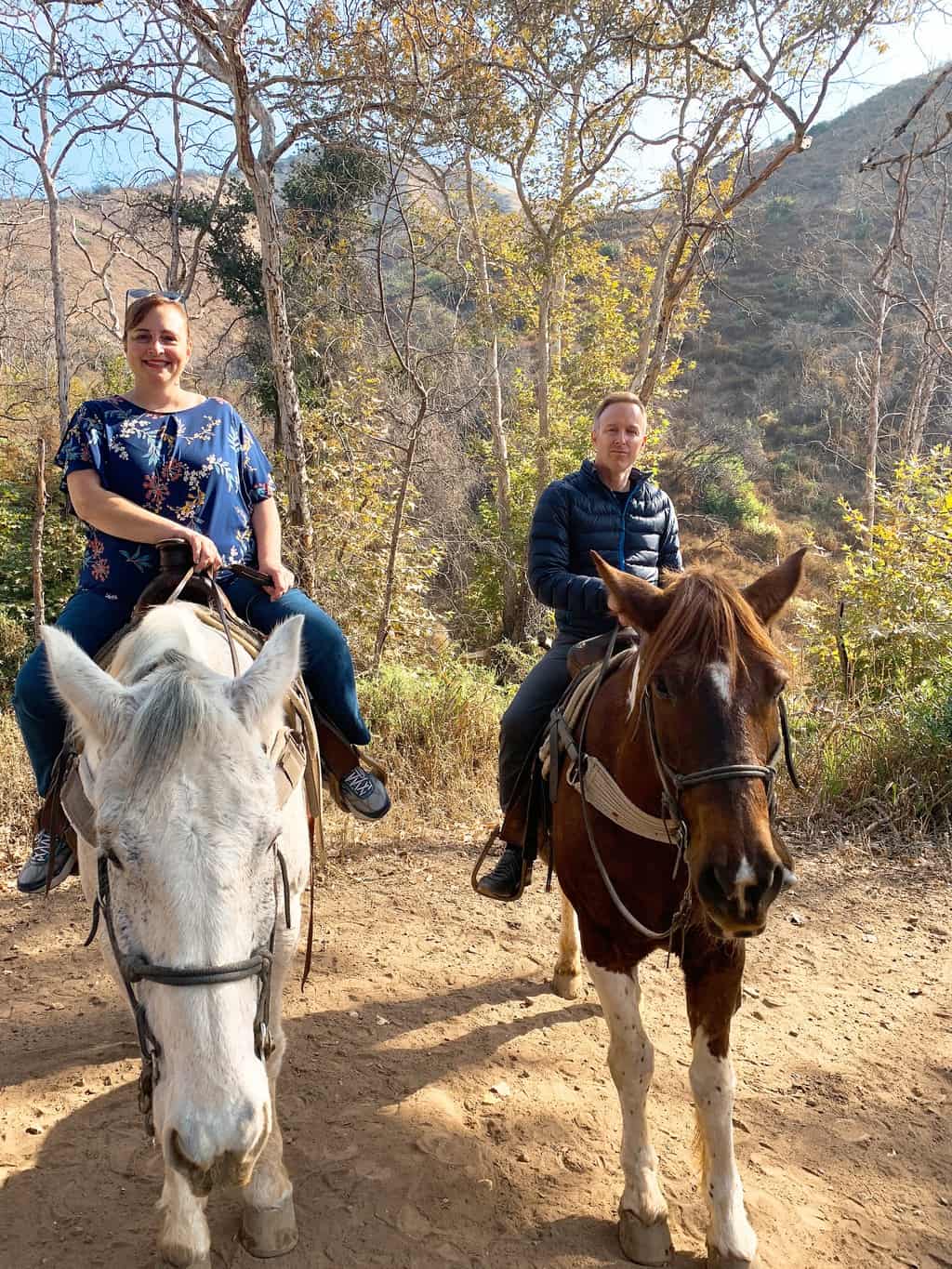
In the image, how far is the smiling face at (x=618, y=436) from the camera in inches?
134

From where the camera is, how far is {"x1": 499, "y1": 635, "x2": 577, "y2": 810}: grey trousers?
3.42 meters

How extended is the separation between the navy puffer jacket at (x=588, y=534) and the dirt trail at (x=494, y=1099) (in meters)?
2.08

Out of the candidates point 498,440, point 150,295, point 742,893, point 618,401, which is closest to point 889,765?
point 618,401

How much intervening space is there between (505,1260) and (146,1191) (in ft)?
4.31

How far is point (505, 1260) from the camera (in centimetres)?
235

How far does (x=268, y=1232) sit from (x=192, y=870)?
179 centimetres

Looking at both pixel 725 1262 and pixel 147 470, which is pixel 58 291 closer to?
pixel 147 470

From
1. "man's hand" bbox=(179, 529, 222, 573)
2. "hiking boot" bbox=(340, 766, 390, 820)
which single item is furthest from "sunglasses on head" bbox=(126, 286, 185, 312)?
"hiking boot" bbox=(340, 766, 390, 820)

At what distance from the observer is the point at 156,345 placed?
2770 mm

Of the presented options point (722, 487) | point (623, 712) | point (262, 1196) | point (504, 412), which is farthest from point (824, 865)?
point (722, 487)

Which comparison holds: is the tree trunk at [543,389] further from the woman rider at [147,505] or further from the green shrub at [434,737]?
the woman rider at [147,505]

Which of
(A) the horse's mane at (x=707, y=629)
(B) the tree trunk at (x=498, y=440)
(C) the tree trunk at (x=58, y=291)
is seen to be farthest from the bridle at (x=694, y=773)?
(C) the tree trunk at (x=58, y=291)

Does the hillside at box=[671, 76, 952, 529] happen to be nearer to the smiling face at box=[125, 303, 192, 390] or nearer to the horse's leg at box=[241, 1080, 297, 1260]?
the smiling face at box=[125, 303, 192, 390]

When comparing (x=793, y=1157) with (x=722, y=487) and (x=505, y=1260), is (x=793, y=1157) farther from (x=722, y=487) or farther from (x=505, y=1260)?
(x=722, y=487)
